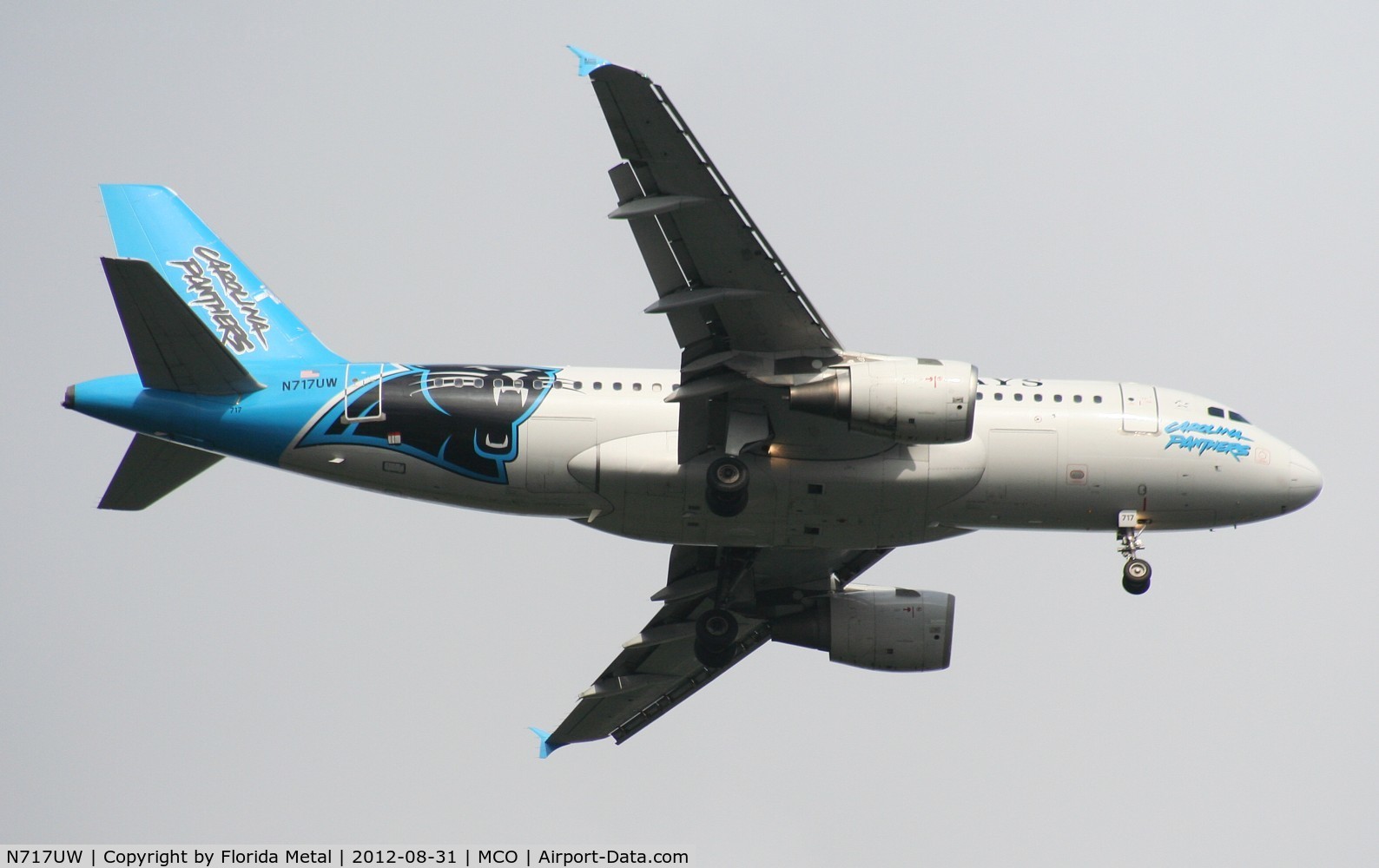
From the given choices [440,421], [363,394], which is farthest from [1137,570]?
[363,394]

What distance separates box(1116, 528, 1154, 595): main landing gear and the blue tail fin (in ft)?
49.7

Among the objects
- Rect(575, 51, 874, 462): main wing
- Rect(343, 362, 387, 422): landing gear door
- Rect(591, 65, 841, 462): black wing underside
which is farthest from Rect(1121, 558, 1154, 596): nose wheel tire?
Rect(343, 362, 387, 422): landing gear door

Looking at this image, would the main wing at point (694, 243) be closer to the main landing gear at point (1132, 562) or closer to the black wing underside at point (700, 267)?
the black wing underside at point (700, 267)

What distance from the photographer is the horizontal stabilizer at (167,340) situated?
28.6 metres

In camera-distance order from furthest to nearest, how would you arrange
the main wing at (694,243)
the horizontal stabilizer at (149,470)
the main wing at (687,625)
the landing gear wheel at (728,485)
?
the main wing at (687,625)
the horizontal stabilizer at (149,470)
the landing gear wheel at (728,485)
the main wing at (694,243)

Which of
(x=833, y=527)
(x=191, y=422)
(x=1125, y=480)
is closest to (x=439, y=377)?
(x=191, y=422)

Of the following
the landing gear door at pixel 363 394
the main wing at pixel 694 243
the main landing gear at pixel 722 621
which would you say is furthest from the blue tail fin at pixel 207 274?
the main landing gear at pixel 722 621

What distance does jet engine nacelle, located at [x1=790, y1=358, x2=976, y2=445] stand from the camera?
94.6 feet

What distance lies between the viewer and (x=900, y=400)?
1135 inches

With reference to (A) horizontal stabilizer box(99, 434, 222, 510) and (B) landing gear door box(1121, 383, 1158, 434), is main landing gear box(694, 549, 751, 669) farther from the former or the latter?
(A) horizontal stabilizer box(99, 434, 222, 510)

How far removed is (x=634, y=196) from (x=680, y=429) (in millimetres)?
4674

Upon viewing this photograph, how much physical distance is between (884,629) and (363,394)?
39.4ft

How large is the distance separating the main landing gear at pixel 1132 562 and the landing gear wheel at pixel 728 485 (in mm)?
7493

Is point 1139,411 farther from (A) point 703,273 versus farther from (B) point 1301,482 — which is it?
(A) point 703,273
